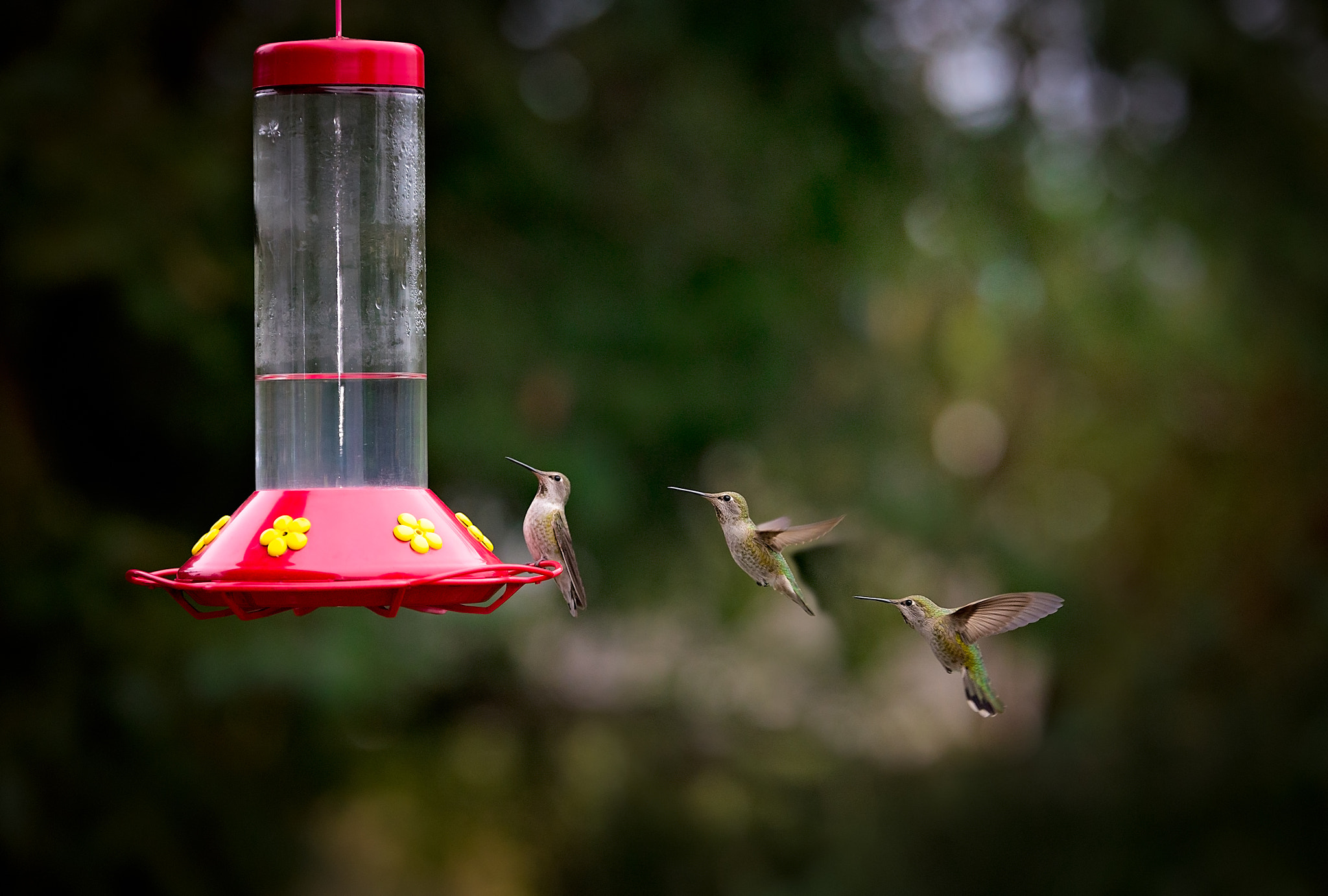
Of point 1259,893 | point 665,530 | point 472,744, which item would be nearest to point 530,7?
point 665,530

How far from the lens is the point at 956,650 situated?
3332 millimetres

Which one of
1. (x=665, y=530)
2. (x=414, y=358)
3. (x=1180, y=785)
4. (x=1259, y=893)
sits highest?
(x=414, y=358)

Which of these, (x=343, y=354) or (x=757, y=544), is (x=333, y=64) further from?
(x=757, y=544)

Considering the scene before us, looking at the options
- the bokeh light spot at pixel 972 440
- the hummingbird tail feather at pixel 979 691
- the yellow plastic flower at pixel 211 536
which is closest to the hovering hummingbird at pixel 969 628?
the hummingbird tail feather at pixel 979 691

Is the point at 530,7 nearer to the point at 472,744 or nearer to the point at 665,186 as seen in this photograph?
the point at 665,186

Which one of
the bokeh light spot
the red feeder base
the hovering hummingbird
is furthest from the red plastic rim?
the bokeh light spot

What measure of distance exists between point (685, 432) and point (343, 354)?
10.7ft

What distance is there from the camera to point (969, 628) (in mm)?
3275

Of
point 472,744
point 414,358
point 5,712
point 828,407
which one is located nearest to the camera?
point 414,358

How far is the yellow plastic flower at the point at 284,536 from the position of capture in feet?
7.92

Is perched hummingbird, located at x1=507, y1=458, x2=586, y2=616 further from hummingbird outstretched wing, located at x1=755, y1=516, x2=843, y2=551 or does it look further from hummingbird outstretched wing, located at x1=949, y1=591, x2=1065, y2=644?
hummingbird outstretched wing, located at x1=949, y1=591, x2=1065, y2=644

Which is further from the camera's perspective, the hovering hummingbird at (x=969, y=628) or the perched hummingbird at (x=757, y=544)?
the perched hummingbird at (x=757, y=544)

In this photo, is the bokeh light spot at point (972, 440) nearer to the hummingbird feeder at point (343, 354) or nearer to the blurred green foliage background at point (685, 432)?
the blurred green foliage background at point (685, 432)

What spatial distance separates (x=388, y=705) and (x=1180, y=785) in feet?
12.1
